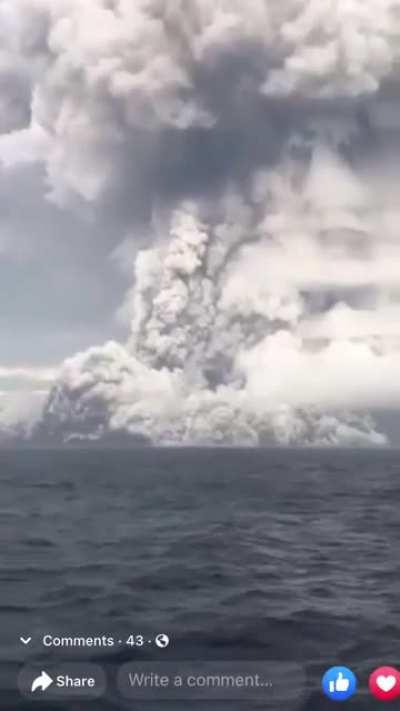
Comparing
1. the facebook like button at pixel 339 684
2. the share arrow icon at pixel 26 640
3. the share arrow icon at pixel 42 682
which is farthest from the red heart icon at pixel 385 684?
the share arrow icon at pixel 26 640

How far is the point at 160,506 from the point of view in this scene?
63.9ft

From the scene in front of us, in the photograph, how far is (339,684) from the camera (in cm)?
548

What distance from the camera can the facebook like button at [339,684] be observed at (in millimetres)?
5484

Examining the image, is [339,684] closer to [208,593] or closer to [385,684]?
[385,684]

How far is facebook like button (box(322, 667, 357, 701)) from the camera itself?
548 cm

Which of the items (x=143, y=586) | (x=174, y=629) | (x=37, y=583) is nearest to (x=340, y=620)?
(x=174, y=629)

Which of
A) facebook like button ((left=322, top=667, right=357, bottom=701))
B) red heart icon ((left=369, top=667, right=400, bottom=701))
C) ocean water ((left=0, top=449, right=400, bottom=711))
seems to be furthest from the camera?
ocean water ((left=0, top=449, right=400, bottom=711))

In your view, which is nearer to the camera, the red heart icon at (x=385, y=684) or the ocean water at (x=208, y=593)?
the red heart icon at (x=385, y=684)

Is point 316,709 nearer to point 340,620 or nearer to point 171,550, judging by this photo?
point 340,620

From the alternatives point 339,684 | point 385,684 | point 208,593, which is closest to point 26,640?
point 339,684

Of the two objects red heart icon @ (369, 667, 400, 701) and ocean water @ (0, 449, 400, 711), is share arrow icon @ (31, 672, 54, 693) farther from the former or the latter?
red heart icon @ (369, 667, 400, 701)

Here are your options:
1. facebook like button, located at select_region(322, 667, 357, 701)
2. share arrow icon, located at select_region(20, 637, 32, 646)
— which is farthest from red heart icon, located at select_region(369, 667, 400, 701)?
share arrow icon, located at select_region(20, 637, 32, 646)

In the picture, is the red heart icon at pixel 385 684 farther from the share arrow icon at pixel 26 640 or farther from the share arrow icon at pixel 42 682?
the share arrow icon at pixel 26 640

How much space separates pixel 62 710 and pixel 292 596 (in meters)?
4.02
